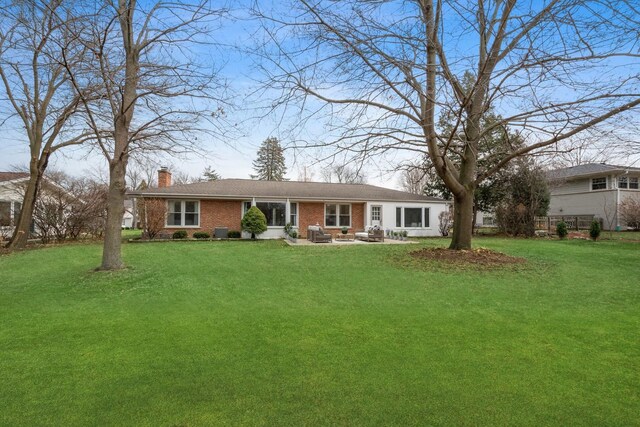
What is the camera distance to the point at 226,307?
5.58 metres

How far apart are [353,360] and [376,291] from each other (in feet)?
11.1

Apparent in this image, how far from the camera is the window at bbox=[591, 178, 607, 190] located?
26.5 metres

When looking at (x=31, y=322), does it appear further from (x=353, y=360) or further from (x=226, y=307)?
(x=353, y=360)

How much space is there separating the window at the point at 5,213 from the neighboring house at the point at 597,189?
35.0 m

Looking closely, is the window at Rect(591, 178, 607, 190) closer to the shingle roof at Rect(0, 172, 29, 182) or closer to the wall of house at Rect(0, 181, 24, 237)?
the wall of house at Rect(0, 181, 24, 237)

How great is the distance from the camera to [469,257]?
34.5 feet

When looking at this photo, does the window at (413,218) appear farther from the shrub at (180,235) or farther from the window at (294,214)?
the shrub at (180,235)

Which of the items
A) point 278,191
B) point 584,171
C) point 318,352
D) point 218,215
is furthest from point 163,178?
point 584,171

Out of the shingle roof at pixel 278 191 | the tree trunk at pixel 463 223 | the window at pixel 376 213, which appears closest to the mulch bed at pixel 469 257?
the tree trunk at pixel 463 223

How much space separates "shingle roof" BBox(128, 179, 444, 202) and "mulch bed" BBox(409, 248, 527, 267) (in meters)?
10.2

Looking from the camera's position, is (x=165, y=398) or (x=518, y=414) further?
(x=165, y=398)

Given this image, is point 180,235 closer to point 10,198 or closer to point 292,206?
point 292,206

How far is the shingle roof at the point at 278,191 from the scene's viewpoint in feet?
63.3

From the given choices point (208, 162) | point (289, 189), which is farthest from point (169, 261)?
A: point (289, 189)
